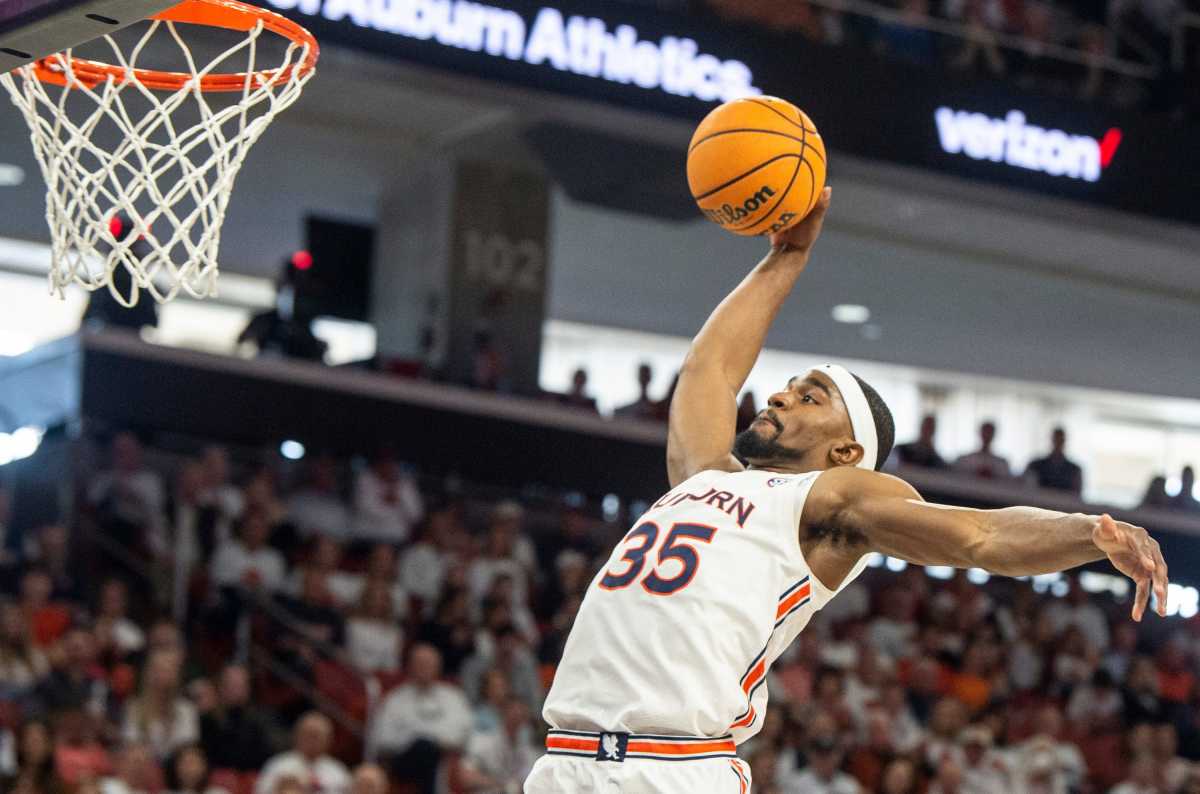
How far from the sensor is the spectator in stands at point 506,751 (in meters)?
10.4

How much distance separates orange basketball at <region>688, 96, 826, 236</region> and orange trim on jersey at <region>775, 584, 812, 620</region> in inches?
48.9

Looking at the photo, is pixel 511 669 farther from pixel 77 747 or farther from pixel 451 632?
pixel 77 747

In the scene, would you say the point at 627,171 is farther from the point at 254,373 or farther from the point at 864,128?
the point at 254,373

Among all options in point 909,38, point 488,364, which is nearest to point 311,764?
point 488,364

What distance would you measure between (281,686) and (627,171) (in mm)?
5140

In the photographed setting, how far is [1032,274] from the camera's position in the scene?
56.9 ft

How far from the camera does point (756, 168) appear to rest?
5023mm

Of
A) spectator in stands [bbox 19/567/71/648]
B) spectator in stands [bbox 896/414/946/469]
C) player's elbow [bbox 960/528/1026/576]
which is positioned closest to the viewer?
player's elbow [bbox 960/528/1026/576]

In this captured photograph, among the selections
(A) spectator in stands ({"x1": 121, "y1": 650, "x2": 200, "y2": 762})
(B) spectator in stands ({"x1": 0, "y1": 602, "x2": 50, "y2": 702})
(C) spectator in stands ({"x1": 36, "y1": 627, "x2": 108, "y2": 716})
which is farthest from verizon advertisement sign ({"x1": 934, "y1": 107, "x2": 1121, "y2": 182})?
(B) spectator in stands ({"x1": 0, "y1": 602, "x2": 50, "y2": 702})

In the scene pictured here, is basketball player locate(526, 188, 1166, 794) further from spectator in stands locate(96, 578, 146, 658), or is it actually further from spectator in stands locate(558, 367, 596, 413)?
spectator in stands locate(558, 367, 596, 413)

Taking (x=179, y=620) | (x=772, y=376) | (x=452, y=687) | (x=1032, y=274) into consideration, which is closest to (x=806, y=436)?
(x=452, y=687)

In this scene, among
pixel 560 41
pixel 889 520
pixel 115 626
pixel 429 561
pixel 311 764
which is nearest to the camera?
pixel 889 520

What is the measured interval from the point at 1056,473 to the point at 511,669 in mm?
6804

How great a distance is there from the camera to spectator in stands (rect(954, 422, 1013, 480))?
16.0 m
